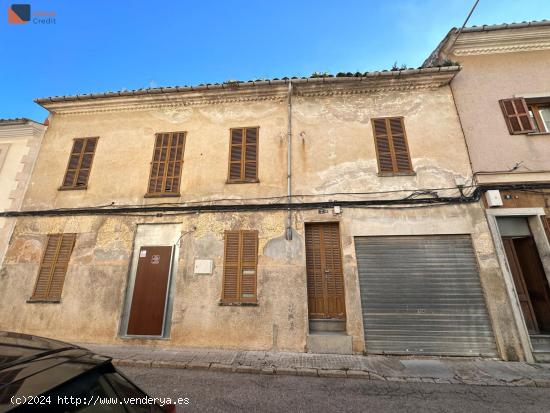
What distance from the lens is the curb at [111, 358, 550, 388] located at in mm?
4711

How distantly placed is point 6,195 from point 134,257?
16.5ft

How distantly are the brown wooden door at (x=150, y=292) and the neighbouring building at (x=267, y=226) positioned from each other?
4cm

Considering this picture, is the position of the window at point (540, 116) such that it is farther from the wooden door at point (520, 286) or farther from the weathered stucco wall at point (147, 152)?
the weathered stucco wall at point (147, 152)

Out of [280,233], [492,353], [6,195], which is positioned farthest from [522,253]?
[6,195]

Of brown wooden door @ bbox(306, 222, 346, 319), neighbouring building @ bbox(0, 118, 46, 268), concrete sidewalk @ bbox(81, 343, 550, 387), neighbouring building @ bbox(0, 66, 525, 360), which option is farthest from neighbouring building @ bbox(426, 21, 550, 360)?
neighbouring building @ bbox(0, 118, 46, 268)

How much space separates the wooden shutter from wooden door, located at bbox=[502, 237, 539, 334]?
3.05m

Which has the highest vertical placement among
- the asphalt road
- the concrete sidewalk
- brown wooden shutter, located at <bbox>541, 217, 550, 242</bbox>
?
brown wooden shutter, located at <bbox>541, 217, 550, 242</bbox>

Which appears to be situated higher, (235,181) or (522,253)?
(235,181)

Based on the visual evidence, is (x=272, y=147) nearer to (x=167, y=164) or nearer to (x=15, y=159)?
(x=167, y=164)

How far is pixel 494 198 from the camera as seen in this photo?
6.63 metres

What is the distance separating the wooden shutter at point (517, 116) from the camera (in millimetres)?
7180

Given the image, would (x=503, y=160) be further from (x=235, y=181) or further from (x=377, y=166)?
(x=235, y=181)

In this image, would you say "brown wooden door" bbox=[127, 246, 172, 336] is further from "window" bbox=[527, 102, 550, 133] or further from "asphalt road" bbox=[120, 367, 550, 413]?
"window" bbox=[527, 102, 550, 133]

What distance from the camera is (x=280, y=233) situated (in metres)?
7.12
